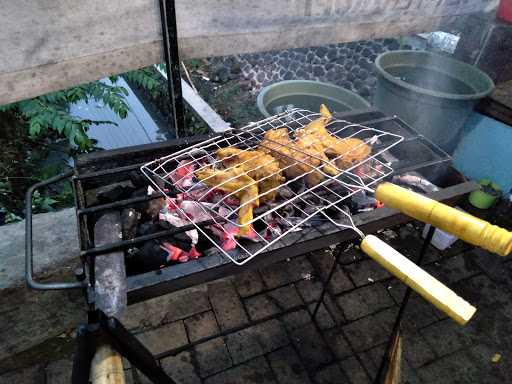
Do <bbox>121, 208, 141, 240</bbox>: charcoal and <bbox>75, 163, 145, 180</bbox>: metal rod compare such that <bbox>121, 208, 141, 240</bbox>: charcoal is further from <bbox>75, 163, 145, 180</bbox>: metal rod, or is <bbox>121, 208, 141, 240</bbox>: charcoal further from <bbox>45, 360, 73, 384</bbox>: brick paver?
<bbox>45, 360, 73, 384</bbox>: brick paver

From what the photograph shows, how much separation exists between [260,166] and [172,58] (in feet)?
5.36

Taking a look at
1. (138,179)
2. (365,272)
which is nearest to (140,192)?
(138,179)

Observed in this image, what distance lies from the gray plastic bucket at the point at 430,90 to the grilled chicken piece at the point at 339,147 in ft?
5.75

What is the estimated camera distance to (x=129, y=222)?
2.42 meters

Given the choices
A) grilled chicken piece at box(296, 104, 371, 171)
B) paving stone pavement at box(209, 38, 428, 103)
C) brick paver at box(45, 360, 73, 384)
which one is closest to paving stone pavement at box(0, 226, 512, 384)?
brick paver at box(45, 360, 73, 384)

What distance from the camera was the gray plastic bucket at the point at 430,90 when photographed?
4.11m

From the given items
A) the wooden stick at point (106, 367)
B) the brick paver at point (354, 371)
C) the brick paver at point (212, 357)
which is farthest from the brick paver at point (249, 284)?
the wooden stick at point (106, 367)

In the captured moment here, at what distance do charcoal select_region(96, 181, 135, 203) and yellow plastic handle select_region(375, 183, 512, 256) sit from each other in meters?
1.76

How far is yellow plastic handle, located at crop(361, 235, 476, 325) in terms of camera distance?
1357 mm

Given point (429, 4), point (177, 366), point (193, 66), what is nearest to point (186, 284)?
point (177, 366)

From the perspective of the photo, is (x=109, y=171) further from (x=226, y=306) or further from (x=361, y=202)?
(x=361, y=202)

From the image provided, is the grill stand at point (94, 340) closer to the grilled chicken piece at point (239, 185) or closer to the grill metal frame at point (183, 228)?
the grill metal frame at point (183, 228)

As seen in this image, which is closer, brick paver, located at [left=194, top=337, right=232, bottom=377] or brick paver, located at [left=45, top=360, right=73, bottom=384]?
A: brick paver, located at [left=45, top=360, right=73, bottom=384]

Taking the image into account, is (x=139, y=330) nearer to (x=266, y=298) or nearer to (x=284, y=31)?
(x=266, y=298)
